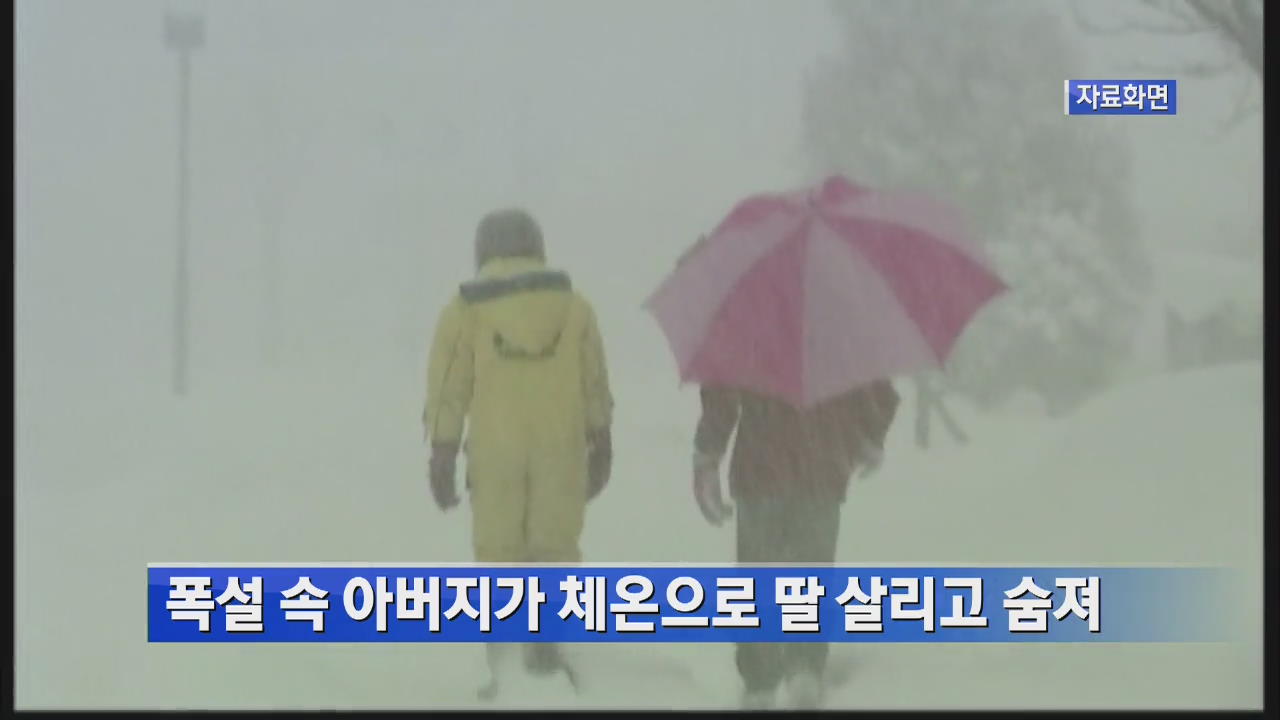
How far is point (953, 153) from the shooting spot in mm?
2355

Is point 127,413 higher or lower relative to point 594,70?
lower

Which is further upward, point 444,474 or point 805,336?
point 805,336

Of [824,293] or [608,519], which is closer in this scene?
[824,293]

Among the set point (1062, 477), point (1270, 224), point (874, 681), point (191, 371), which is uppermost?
point (1270, 224)

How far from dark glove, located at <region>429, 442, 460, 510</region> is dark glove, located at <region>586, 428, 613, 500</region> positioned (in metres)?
0.26

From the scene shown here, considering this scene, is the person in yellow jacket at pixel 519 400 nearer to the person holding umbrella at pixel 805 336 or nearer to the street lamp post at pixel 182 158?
the person holding umbrella at pixel 805 336

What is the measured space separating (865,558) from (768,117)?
892mm

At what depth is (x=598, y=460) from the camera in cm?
238

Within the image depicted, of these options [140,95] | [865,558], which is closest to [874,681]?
[865,558]

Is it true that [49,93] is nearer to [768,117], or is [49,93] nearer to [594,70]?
[594,70]

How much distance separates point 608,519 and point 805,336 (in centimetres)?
53
